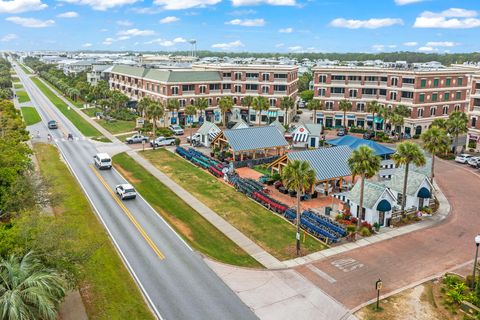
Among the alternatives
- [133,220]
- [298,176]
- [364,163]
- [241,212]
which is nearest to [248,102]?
[241,212]

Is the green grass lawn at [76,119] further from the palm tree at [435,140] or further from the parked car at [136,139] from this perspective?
the palm tree at [435,140]

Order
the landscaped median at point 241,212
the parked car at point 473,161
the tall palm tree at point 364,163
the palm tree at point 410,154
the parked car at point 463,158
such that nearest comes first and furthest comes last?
the landscaped median at point 241,212, the tall palm tree at point 364,163, the palm tree at point 410,154, the parked car at point 473,161, the parked car at point 463,158

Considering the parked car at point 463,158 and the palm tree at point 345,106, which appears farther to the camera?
the palm tree at point 345,106

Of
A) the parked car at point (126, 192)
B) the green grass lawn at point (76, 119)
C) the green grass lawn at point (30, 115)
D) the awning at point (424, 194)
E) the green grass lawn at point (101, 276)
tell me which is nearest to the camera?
the green grass lawn at point (101, 276)

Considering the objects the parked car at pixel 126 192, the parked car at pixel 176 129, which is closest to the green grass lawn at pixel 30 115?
the parked car at pixel 176 129

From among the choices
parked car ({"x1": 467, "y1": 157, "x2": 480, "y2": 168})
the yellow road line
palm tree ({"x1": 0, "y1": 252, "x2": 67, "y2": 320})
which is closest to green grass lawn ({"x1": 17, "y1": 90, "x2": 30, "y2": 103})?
the yellow road line

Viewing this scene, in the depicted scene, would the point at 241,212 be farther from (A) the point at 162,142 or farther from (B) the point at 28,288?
(A) the point at 162,142
